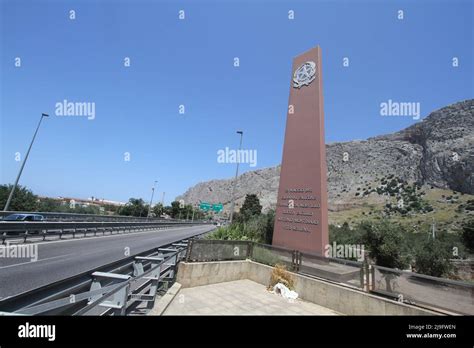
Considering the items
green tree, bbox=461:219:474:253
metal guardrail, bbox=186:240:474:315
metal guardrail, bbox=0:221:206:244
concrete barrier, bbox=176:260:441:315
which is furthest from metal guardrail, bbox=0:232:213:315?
green tree, bbox=461:219:474:253

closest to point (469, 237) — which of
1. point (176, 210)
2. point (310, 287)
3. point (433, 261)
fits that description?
point (433, 261)

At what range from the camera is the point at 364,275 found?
7609 millimetres

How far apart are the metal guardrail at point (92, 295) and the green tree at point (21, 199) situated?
45848 millimetres

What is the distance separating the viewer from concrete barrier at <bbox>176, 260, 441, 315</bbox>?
688cm

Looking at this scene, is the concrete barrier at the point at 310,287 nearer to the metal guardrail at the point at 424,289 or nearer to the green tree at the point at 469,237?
the metal guardrail at the point at 424,289

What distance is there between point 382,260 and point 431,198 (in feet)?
310

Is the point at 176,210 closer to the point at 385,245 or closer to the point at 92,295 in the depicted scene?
the point at 385,245

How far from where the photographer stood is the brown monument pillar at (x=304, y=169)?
1420 cm

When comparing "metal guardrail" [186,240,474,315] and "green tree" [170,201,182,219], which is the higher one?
"metal guardrail" [186,240,474,315]

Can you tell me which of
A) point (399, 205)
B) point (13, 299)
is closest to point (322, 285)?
point (13, 299)

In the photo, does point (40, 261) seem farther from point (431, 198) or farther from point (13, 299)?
point (431, 198)

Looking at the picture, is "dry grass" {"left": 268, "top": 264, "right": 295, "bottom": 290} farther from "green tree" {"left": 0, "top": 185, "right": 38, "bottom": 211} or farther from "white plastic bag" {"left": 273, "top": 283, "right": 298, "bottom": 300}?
"green tree" {"left": 0, "top": 185, "right": 38, "bottom": 211}

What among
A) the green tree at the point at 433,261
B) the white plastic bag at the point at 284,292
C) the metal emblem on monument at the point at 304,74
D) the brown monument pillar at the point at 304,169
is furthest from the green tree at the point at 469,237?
the white plastic bag at the point at 284,292

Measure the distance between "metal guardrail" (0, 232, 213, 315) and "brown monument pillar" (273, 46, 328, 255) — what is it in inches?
352
